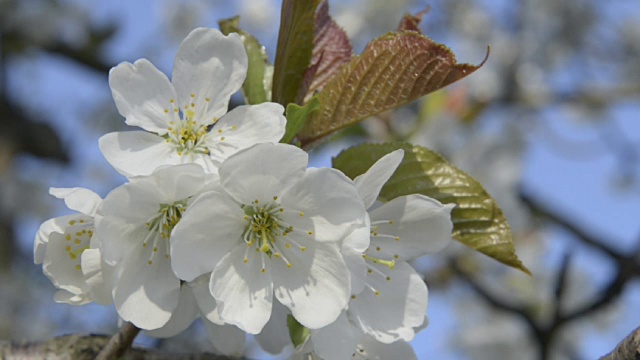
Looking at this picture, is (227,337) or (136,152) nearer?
(136,152)

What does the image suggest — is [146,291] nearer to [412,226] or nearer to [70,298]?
[70,298]

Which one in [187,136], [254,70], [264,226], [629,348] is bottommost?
[629,348]

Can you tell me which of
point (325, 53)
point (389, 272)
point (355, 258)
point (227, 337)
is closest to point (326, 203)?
point (355, 258)

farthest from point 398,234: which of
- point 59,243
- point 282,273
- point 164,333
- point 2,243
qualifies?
point 2,243

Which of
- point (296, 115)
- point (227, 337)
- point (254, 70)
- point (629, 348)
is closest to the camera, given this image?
point (629, 348)

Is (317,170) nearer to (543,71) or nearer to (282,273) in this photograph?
(282,273)

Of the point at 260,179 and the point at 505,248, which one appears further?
the point at 505,248

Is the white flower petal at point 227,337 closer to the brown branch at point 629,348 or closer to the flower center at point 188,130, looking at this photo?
the flower center at point 188,130
